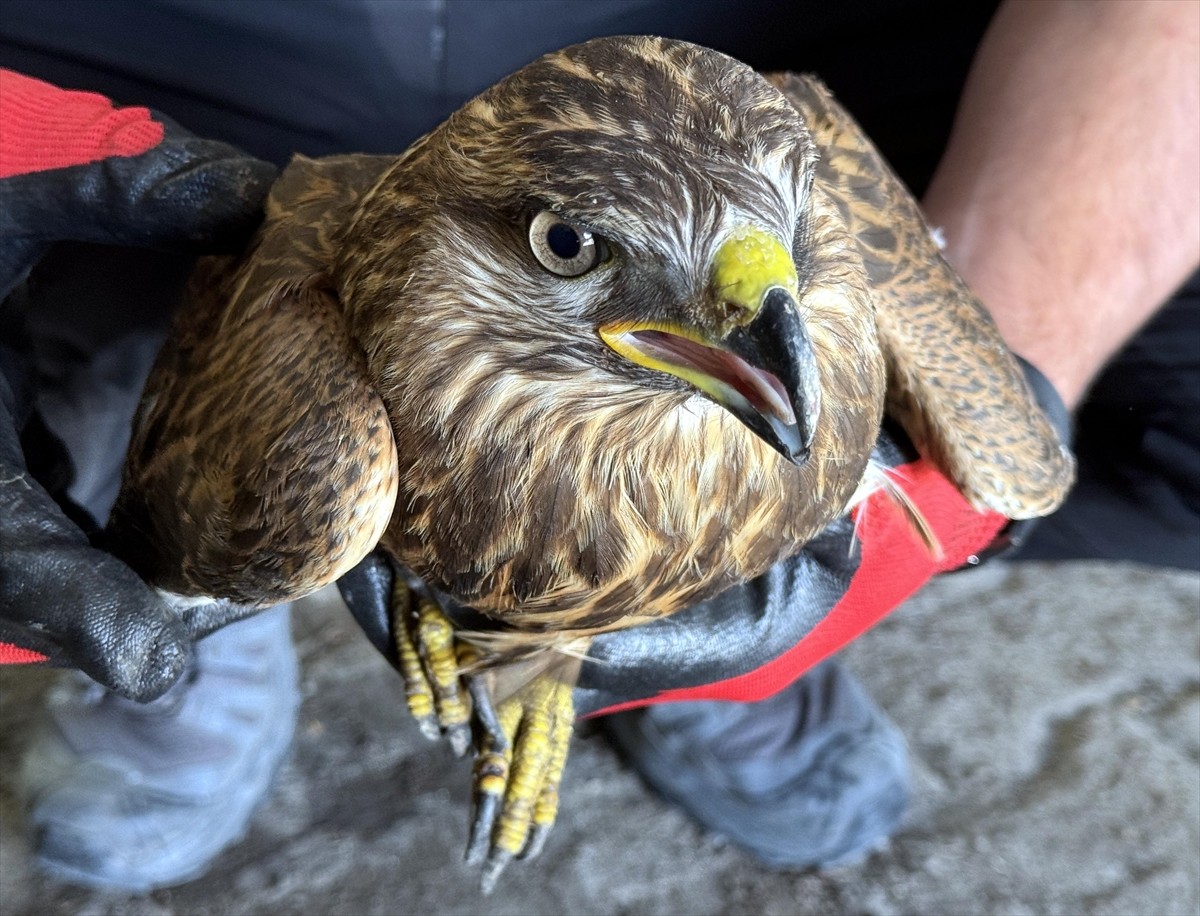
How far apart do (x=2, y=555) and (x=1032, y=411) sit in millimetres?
1539

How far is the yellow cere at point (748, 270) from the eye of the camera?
976mm

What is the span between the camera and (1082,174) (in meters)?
1.92

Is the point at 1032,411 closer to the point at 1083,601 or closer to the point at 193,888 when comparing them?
the point at 1083,601

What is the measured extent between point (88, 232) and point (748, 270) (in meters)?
1.05

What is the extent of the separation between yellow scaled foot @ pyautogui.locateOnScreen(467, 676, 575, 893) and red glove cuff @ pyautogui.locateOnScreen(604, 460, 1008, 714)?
0.19 meters

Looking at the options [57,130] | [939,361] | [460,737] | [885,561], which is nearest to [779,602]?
[885,561]

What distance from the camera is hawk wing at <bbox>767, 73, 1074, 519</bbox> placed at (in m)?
1.56

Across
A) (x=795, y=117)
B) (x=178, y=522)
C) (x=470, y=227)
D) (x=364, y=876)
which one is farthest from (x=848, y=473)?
(x=364, y=876)

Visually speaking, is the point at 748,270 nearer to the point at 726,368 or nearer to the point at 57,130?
the point at 726,368

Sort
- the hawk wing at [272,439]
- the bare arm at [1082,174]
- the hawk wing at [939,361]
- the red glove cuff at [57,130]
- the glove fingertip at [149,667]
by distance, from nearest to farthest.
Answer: the hawk wing at [272,439] < the glove fingertip at [149,667] < the red glove cuff at [57,130] < the hawk wing at [939,361] < the bare arm at [1082,174]

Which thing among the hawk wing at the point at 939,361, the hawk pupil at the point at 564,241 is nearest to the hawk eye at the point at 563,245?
the hawk pupil at the point at 564,241

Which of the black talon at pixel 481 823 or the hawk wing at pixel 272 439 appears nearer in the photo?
the hawk wing at pixel 272 439

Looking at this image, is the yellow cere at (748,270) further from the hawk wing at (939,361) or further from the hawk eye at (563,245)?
the hawk wing at (939,361)

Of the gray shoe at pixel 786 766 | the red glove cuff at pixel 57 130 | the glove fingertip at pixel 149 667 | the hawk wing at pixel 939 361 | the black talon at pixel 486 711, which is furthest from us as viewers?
the gray shoe at pixel 786 766
